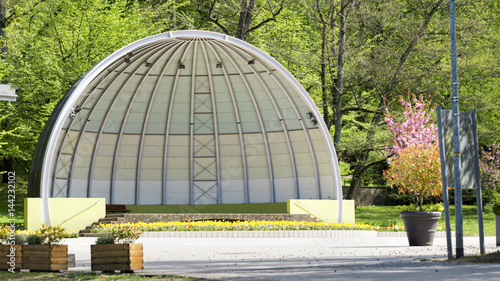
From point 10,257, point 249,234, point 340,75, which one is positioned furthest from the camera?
point 340,75

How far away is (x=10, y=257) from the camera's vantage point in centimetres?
1320

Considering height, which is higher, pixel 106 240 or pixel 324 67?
pixel 324 67

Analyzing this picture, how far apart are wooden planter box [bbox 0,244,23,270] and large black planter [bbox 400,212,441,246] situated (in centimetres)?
1091

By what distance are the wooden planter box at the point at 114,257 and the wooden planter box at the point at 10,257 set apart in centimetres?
178

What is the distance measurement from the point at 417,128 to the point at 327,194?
554 cm

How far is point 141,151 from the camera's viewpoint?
34000 millimetres

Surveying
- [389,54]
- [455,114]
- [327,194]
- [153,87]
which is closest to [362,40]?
[389,54]

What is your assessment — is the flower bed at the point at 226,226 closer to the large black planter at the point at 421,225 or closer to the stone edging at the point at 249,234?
the stone edging at the point at 249,234

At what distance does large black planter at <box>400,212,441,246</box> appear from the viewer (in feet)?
63.0

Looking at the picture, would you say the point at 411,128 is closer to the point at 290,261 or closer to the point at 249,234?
the point at 249,234

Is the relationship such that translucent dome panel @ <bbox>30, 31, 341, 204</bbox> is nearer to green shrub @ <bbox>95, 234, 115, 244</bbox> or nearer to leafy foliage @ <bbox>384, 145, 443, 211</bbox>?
leafy foliage @ <bbox>384, 145, 443, 211</bbox>

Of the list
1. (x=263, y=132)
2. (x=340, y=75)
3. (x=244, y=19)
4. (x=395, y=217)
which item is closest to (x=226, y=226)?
(x=263, y=132)

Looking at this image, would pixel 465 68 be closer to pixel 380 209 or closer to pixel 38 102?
pixel 380 209

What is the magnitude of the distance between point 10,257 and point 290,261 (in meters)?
5.70
